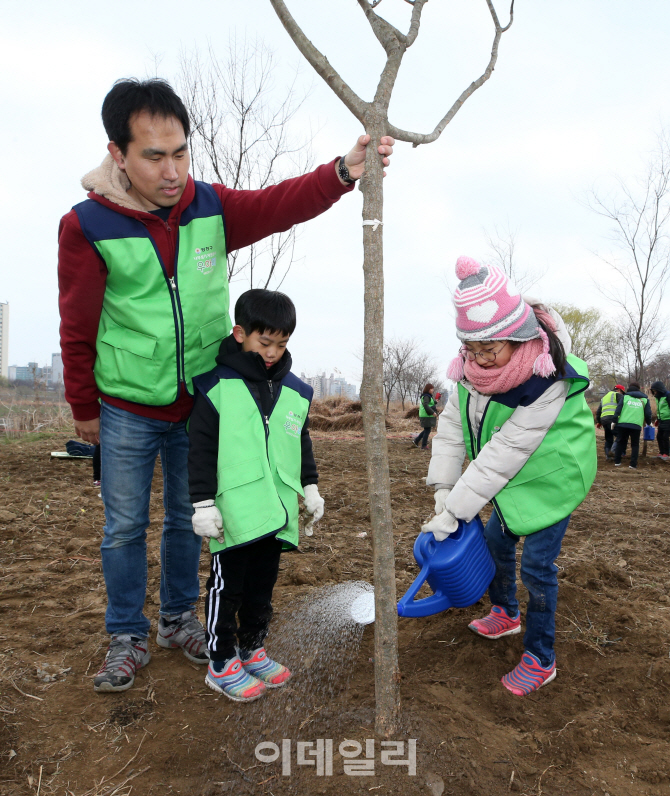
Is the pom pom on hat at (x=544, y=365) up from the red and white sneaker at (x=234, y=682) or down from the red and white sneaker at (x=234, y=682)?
up

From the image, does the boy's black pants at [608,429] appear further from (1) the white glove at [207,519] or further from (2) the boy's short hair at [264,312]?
(1) the white glove at [207,519]

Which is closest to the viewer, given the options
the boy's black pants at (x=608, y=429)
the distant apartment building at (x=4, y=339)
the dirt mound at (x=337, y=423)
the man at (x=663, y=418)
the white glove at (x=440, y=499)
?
the white glove at (x=440, y=499)

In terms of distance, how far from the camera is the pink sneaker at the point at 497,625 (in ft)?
8.02

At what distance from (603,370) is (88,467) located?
38688mm

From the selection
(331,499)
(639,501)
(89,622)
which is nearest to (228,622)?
(89,622)

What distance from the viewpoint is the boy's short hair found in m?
2.06

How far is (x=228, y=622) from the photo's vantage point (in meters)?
2.06

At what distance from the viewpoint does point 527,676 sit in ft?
6.96

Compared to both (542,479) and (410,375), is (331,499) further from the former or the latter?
(410,375)

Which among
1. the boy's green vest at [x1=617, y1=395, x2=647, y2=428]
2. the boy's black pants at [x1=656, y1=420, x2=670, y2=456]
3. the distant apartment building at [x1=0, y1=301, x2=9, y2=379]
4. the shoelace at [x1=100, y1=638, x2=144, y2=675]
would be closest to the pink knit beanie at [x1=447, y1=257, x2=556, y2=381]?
the shoelace at [x1=100, y1=638, x2=144, y2=675]

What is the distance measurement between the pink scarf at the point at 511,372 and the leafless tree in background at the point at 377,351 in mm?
444

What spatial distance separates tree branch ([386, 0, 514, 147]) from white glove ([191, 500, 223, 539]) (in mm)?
1339

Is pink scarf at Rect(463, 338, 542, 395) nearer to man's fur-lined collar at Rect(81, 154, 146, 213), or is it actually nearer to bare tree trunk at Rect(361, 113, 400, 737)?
bare tree trunk at Rect(361, 113, 400, 737)

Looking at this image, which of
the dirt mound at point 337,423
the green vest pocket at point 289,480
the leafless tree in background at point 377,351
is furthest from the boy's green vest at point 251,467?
the dirt mound at point 337,423
